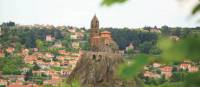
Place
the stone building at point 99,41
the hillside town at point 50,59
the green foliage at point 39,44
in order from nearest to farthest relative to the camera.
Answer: the stone building at point 99,41 → the hillside town at point 50,59 → the green foliage at point 39,44

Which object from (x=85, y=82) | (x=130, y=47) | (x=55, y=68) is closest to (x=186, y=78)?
Answer: (x=85, y=82)

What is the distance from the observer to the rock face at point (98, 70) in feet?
87.2

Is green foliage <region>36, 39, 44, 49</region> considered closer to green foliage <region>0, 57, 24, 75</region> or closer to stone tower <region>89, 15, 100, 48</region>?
green foliage <region>0, 57, 24, 75</region>

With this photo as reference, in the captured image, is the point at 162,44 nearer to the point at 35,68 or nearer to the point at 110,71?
the point at 110,71

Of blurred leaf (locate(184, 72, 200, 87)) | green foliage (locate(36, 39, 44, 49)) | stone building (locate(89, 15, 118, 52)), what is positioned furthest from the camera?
green foliage (locate(36, 39, 44, 49))

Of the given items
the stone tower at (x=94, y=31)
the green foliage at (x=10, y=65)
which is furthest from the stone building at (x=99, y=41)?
the green foliage at (x=10, y=65)

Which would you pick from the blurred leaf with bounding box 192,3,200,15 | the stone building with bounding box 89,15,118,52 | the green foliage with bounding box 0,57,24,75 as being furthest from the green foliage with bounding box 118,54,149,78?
the green foliage with bounding box 0,57,24,75

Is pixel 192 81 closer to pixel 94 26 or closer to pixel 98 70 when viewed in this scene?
pixel 98 70

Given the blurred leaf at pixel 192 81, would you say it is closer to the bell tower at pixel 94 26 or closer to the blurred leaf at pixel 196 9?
the blurred leaf at pixel 196 9

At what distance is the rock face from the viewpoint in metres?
26.6

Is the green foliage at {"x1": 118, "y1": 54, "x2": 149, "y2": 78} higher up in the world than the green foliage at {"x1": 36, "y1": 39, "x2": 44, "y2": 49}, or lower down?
higher up

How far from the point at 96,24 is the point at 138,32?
44.7 metres

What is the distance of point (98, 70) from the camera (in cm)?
2761

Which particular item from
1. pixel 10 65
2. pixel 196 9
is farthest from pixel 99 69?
pixel 10 65
